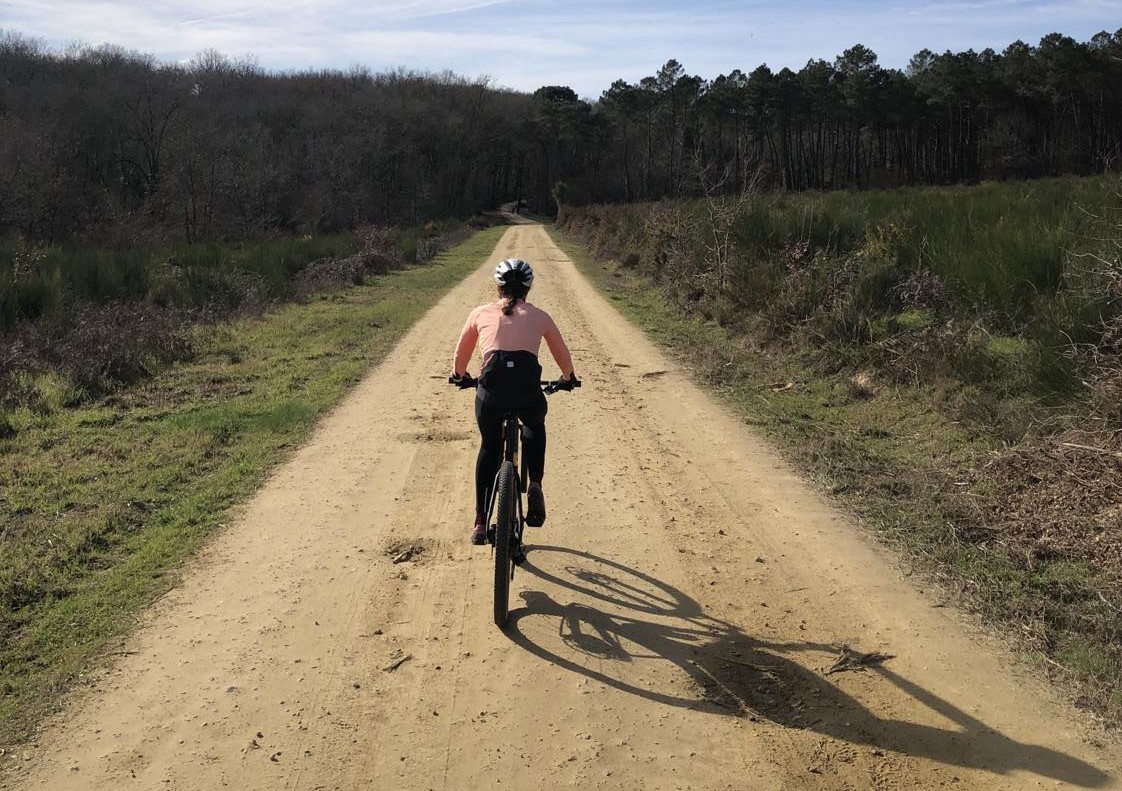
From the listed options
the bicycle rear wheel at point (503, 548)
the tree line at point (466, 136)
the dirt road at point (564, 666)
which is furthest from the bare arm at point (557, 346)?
the tree line at point (466, 136)

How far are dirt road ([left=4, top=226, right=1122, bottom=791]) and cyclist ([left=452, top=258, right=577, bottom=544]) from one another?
2.07 ft

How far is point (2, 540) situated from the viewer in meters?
5.29

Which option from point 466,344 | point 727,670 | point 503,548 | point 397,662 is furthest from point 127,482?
point 727,670

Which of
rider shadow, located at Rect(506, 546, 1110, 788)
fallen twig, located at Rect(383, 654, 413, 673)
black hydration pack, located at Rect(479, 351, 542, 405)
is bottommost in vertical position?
rider shadow, located at Rect(506, 546, 1110, 788)

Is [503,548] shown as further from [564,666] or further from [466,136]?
[466,136]

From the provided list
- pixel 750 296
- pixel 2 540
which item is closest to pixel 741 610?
pixel 2 540

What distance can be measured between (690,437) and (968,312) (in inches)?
147

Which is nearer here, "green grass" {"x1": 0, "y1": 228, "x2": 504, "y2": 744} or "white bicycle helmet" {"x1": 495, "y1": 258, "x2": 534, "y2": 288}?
"green grass" {"x1": 0, "y1": 228, "x2": 504, "y2": 744}

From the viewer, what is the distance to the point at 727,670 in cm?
383

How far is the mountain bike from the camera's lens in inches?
165

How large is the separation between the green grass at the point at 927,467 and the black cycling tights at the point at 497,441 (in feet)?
7.70

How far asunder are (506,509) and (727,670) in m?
1.30

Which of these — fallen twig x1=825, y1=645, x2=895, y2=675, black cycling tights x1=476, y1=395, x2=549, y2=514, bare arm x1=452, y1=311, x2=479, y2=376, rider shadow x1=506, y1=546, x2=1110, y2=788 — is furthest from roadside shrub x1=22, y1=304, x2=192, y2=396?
fallen twig x1=825, y1=645, x2=895, y2=675

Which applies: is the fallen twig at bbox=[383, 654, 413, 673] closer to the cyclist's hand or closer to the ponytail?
the cyclist's hand
